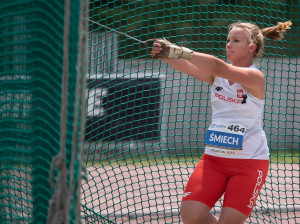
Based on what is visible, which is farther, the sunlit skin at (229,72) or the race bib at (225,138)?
the race bib at (225,138)

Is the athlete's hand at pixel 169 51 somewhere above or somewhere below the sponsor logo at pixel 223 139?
above

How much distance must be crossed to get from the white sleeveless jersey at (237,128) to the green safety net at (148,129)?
113 cm

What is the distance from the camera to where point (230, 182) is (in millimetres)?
3711

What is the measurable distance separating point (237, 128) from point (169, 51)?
751 millimetres

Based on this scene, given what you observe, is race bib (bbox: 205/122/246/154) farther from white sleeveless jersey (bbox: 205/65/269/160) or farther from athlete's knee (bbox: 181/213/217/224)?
athlete's knee (bbox: 181/213/217/224)

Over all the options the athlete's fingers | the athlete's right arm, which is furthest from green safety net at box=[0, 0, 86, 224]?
the athlete's right arm

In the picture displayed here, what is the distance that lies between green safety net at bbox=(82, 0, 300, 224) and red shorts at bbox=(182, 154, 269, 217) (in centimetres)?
122

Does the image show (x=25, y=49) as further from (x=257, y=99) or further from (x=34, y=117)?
(x=257, y=99)

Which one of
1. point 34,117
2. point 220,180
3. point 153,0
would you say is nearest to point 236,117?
point 220,180

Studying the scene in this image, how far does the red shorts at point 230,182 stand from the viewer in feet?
11.9

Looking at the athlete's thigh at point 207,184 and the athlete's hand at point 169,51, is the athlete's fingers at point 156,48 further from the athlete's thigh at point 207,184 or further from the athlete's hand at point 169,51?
the athlete's thigh at point 207,184

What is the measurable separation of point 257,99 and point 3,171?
5.80 feet

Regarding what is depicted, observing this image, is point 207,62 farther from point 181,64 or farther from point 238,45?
point 181,64

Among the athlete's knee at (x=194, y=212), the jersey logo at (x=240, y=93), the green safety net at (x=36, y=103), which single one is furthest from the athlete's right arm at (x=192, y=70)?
the green safety net at (x=36, y=103)
